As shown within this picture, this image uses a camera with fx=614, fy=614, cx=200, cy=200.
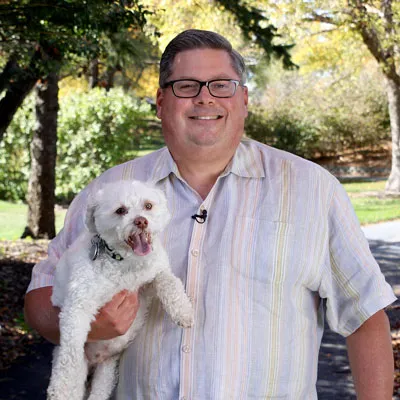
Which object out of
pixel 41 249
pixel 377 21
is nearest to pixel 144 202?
pixel 41 249

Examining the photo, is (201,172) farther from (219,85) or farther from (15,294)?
(15,294)

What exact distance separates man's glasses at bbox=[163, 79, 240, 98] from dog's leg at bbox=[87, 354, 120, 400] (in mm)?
1112

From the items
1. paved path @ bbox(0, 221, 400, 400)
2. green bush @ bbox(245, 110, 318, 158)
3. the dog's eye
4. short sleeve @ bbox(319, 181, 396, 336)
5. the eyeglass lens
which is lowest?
paved path @ bbox(0, 221, 400, 400)

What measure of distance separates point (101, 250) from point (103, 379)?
58 centimetres

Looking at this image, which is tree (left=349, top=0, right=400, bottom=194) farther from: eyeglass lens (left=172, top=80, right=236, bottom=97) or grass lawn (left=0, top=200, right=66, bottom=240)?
eyeglass lens (left=172, top=80, right=236, bottom=97)

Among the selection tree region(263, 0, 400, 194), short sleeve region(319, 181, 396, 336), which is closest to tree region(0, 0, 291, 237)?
short sleeve region(319, 181, 396, 336)

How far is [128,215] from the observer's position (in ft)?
7.43

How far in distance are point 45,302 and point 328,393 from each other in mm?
4083

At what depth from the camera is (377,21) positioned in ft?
53.6

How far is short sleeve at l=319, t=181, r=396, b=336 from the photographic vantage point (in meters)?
2.32

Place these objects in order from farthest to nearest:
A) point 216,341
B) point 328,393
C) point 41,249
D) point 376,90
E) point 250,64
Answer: point 250,64 → point 376,90 → point 41,249 → point 328,393 → point 216,341

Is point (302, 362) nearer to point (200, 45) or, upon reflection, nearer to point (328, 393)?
point (200, 45)

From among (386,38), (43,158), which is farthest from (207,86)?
(386,38)

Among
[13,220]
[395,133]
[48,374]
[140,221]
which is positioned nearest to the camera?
[140,221]
